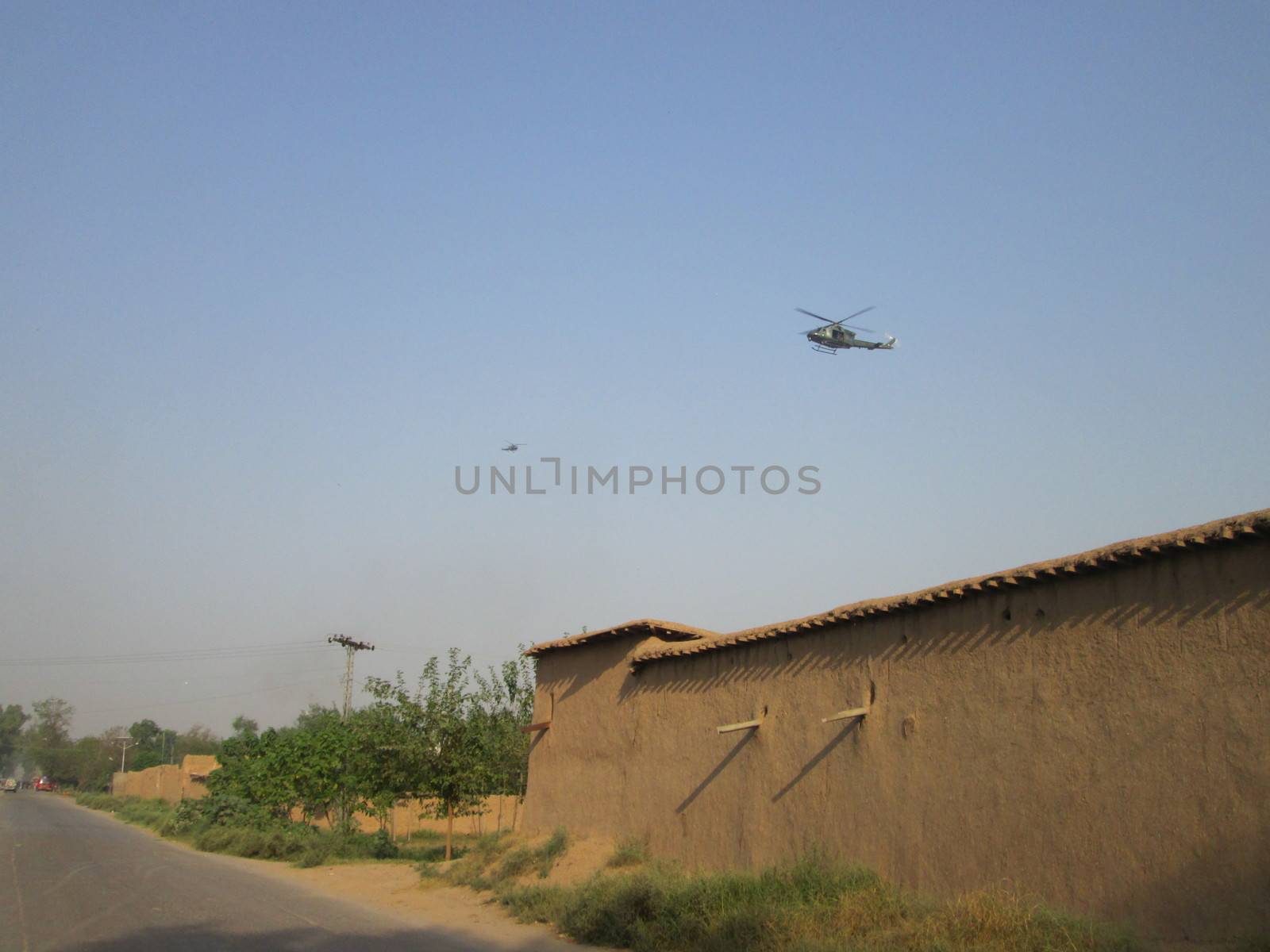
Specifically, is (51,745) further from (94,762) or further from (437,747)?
(437,747)

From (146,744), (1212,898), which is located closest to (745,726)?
(1212,898)

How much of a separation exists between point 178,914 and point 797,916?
9.41 metres

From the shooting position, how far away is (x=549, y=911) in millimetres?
15906

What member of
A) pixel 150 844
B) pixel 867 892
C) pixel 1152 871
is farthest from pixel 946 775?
pixel 150 844

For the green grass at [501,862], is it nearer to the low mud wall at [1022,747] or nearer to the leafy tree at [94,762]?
the low mud wall at [1022,747]

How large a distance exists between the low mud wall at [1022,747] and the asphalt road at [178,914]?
400 cm

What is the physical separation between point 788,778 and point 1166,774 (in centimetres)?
603

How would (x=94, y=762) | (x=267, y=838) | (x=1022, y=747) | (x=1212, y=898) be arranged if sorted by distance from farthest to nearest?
(x=94, y=762) → (x=267, y=838) → (x=1022, y=747) → (x=1212, y=898)

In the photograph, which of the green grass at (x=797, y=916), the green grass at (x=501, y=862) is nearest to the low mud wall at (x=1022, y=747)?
the green grass at (x=797, y=916)

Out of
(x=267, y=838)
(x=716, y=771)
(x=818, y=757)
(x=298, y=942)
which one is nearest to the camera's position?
(x=298, y=942)

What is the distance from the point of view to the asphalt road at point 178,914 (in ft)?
42.2

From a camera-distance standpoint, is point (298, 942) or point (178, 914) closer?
point (298, 942)

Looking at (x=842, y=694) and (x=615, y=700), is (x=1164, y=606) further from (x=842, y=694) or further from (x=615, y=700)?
(x=615, y=700)

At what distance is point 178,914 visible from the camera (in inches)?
611
